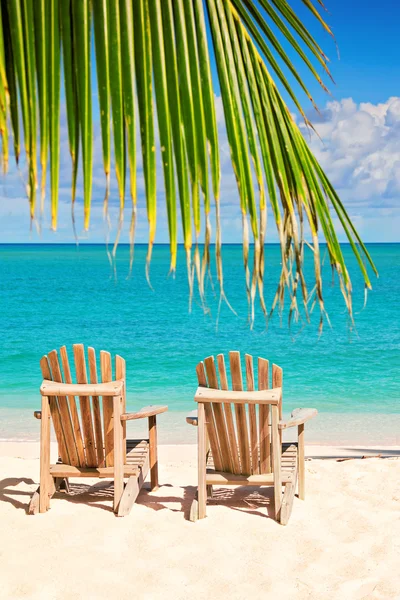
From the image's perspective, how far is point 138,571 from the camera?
407 centimetres

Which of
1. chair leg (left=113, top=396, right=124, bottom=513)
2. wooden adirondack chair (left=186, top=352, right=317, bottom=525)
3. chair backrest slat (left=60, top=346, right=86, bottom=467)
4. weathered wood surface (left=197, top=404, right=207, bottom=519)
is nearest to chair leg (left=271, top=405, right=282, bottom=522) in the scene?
wooden adirondack chair (left=186, top=352, right=317, bottom=525)

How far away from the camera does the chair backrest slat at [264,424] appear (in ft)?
15.2

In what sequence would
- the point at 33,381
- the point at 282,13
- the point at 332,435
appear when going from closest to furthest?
the point at 282,13, the point at 332,435, the point at 33,381

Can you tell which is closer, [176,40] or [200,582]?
[176,40]

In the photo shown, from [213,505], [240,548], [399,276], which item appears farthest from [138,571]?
[399,276]

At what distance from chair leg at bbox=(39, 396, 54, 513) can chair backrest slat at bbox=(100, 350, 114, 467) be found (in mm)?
402

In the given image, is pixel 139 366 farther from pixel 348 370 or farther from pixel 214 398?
pixel 214 398

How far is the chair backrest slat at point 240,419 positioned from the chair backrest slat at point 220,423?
0.10 m

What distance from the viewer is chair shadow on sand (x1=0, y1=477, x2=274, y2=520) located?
5098mm

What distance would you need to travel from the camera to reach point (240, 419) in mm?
4742

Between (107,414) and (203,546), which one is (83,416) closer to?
(107,414)

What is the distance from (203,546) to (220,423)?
0.83 meters

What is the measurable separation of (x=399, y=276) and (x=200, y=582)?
51069 millimetres

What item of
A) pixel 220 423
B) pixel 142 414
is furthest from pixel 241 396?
pixel 142 414
